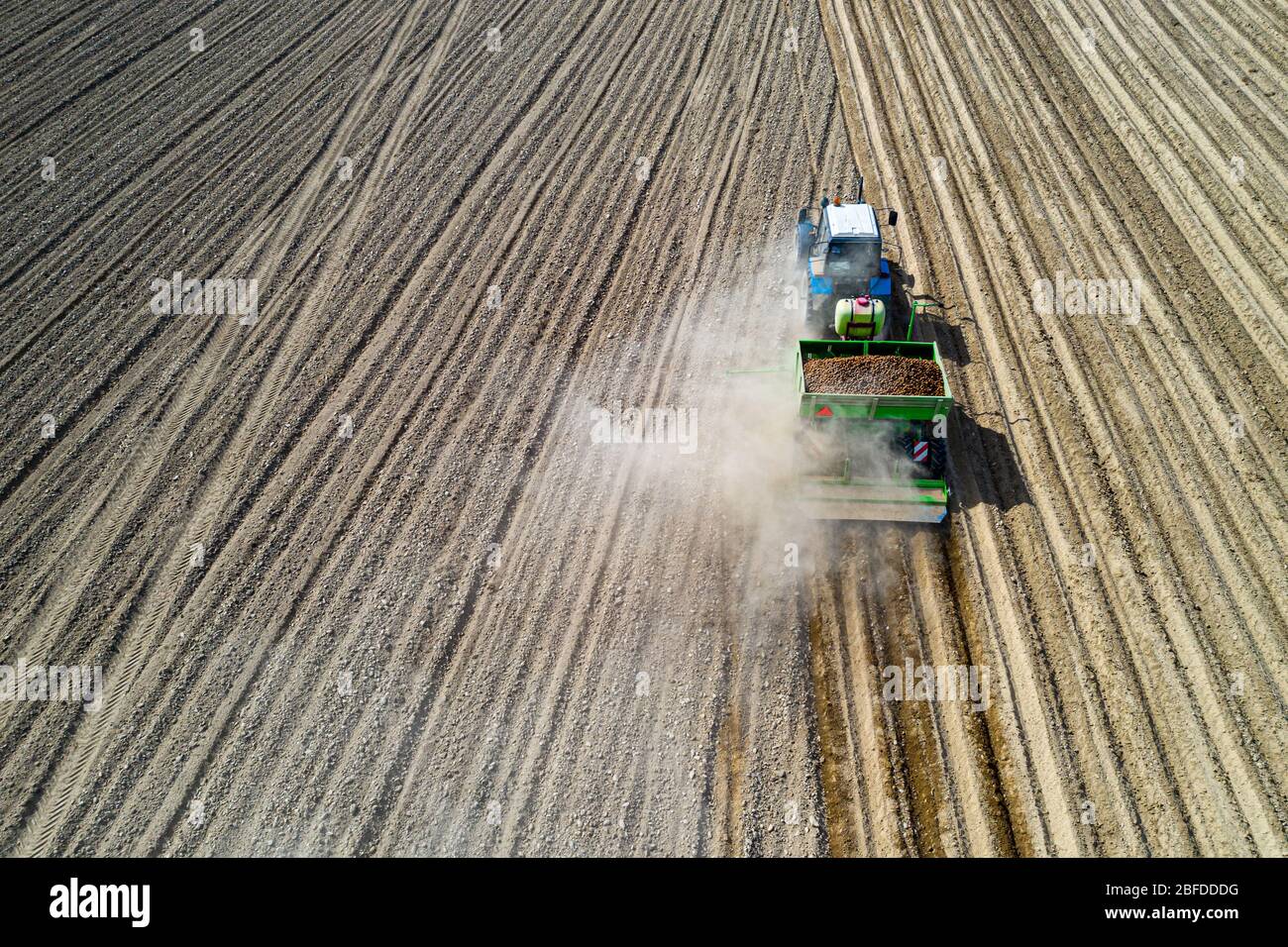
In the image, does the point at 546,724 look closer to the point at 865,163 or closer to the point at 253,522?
the point at 253,522

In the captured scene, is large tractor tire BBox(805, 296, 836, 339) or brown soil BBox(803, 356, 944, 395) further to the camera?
large tractor tire BBox(805, 296, 836, 339)

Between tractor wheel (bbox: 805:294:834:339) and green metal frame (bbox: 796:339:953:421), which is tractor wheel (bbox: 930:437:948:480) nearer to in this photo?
green metal frame (bbox: 796:339:953:421)

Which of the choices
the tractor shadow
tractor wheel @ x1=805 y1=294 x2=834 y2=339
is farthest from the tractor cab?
the tractor shadow

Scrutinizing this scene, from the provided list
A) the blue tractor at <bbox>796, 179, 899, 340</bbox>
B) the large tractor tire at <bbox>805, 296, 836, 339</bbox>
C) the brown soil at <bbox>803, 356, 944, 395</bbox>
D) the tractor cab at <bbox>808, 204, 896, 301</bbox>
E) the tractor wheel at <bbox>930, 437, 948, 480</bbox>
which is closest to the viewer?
the brown soil at <bbox>803, 356, 944, 395</bbox>

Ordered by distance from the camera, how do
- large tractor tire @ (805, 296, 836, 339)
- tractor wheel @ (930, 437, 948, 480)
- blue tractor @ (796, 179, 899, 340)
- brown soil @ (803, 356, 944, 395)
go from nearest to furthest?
brown soil @ (803, 356, 944, 395), tractor wheel @ (930, 437, 948, 480), blue tractor @ (796, 179, 899, 340), large tractor tire @ (805, 296, 836, 339)

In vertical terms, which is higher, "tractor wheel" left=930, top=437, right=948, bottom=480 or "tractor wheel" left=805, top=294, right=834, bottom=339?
"tractor wheel" left=805, top=294, right=834, bottom=339

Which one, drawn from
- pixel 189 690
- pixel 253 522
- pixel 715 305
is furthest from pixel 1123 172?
pixel 189 690

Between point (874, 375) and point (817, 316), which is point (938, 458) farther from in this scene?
point (817, 316)

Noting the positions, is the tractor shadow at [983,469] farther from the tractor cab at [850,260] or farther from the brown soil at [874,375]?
the tractor cab at [850,260]
